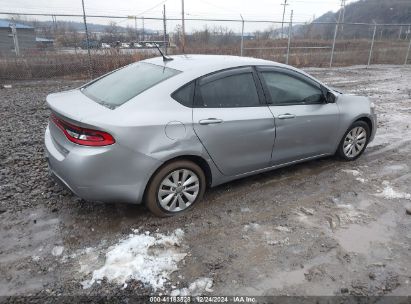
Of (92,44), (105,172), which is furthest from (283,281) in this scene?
(92,44)

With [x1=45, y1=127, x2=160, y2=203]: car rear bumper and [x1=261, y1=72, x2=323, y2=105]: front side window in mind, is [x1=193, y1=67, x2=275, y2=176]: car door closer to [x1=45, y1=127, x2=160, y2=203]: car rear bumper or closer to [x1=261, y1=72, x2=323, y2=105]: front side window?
[x1=261, y1=72, x2=323, y2=105]: front side window

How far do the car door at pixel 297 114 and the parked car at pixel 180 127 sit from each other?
14 mm

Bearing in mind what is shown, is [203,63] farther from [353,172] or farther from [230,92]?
[353,172]

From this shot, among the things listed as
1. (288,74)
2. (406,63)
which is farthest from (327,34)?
(288,74)

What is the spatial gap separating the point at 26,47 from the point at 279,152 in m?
10.6

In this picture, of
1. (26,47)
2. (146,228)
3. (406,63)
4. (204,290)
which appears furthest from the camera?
(406,63)

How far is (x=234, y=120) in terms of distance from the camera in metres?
3.74

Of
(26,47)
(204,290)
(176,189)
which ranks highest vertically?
(26,47)

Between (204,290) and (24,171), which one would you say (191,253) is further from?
(24,171)

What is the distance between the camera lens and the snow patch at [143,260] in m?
2.81

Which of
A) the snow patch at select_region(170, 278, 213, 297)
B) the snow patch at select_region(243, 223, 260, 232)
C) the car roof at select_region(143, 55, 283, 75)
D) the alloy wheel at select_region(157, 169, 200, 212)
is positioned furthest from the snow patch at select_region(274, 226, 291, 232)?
the car roof at select_region(143, 55, 283, 75)

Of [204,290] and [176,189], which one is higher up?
[176,189]

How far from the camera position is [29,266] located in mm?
2945

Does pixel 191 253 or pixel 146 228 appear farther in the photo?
pixel 146 228
